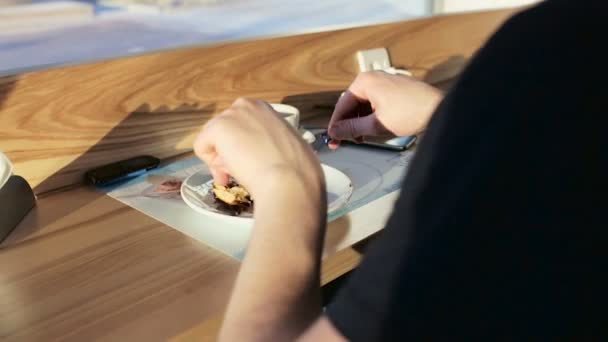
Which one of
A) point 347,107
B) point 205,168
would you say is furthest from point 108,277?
point 347,107

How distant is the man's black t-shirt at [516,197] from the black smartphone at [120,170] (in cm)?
61

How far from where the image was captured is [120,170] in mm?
886

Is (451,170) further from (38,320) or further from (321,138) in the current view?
(321,138)

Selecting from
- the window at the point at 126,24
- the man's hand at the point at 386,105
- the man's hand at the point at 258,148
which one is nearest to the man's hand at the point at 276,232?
the man's hand at the point at 258,148

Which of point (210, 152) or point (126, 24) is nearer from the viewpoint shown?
point (210, 152)

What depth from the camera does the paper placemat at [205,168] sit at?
0.71 meters

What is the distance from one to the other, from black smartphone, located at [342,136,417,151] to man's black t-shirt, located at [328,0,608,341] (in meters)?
0.62

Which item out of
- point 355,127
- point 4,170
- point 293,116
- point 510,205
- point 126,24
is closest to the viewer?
point 510,205

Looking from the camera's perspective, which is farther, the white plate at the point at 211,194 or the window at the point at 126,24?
the window at the point at 126,24

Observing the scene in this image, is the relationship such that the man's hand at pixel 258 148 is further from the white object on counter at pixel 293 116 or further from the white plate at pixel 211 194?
the white object on counter at pixel 293 116

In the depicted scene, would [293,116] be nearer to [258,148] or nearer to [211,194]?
[211,194]

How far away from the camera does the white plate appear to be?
719mm

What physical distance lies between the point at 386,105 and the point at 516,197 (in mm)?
473

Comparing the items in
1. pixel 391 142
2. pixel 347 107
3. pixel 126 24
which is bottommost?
pixel 391 142
